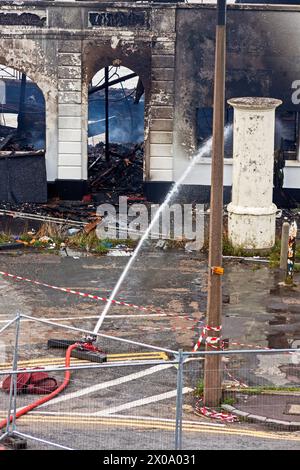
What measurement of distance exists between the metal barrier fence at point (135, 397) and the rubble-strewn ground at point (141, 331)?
0.08 feet

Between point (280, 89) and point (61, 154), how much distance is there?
6097 mm

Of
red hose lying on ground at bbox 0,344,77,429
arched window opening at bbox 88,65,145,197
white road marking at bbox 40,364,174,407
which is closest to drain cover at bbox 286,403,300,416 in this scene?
white road marking at bbox 40,364,174,407

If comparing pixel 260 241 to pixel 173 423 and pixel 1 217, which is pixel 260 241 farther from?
pixel 173 423

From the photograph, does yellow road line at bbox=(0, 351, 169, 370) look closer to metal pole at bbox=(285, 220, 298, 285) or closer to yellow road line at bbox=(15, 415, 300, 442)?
yellow road line at bbox=(15, 415, 300, 442)

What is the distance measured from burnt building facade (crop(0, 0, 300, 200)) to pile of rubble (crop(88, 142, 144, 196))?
1010 millimetres

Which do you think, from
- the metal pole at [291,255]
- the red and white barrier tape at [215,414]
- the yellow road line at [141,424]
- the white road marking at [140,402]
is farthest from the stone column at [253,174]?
the yellow road line at [141,424]

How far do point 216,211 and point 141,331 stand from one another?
4445mm

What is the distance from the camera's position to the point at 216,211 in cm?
1809

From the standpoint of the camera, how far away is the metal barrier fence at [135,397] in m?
14.9

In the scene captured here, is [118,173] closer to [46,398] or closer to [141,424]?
[46,398]

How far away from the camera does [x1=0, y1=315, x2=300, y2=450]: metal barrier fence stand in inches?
586

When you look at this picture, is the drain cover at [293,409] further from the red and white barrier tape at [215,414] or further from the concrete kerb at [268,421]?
the red and white barrier tape at [215,414]

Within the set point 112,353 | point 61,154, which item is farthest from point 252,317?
point 61,154

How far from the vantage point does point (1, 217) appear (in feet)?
101
